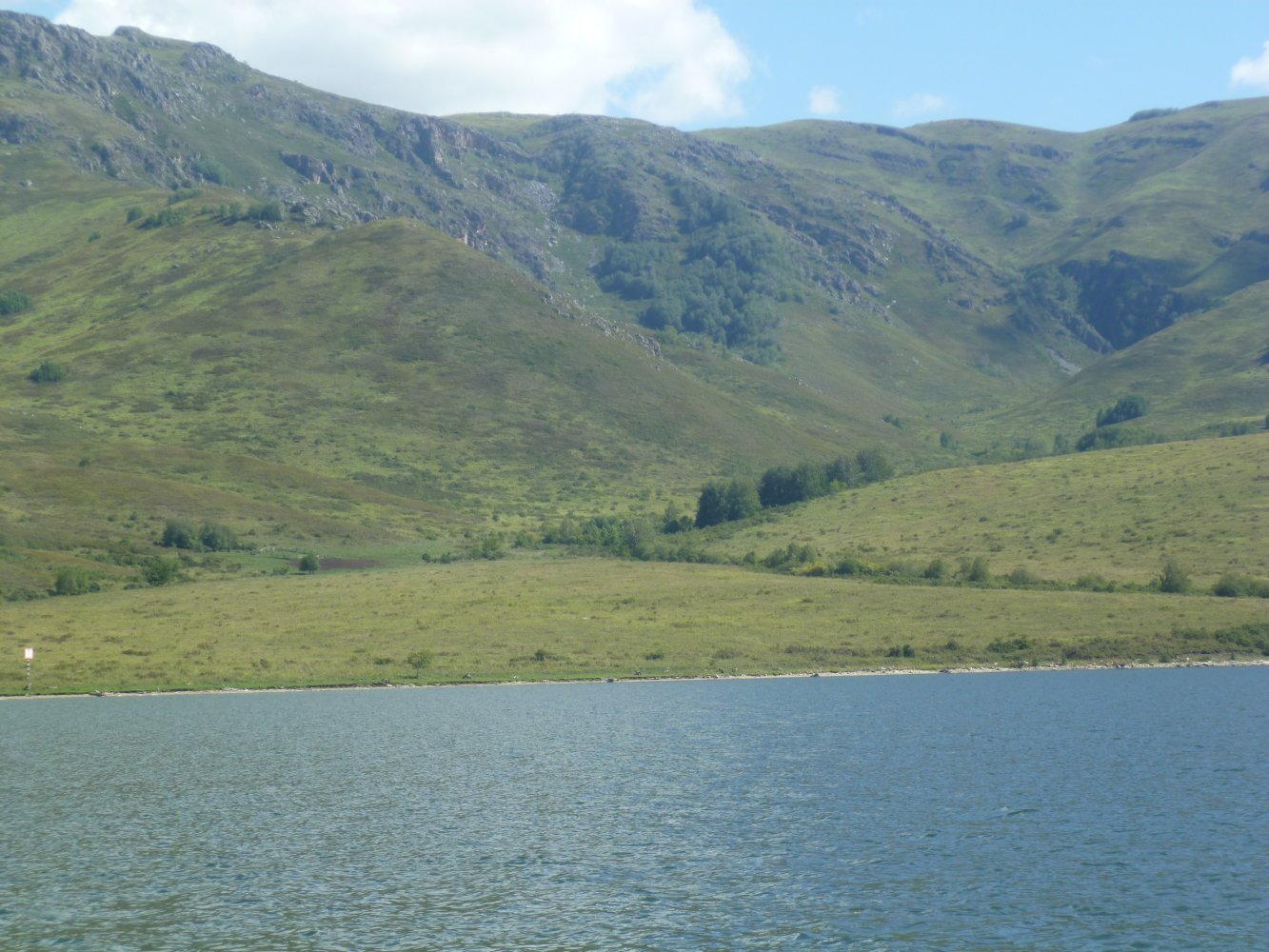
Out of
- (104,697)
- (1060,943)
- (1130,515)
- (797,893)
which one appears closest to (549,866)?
(797,893)

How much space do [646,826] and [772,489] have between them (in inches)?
5878

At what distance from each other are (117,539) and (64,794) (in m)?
104

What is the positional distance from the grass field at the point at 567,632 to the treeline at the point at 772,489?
55.6 m

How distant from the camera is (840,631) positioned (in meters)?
104

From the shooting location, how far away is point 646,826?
43.0 metres

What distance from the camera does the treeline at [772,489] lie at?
595ft

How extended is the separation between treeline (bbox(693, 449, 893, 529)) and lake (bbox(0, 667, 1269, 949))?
347ft

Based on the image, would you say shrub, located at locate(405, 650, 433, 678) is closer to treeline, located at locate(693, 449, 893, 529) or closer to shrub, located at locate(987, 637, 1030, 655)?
shrub, located at locate(987, 637, 1030, 655)

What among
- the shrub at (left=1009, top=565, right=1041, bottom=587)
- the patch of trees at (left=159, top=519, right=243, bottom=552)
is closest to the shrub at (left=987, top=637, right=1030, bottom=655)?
the shrub at (left=1009, top=565, right=1041, bottom=587)

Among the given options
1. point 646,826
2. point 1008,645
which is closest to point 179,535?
point 1008,645

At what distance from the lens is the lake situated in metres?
31.2

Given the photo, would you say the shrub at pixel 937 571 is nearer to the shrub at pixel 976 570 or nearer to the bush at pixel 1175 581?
the shrub at pixel 976 570

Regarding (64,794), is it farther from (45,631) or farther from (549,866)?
(45,631)

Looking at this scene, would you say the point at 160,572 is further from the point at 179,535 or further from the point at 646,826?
the point at 646,826
